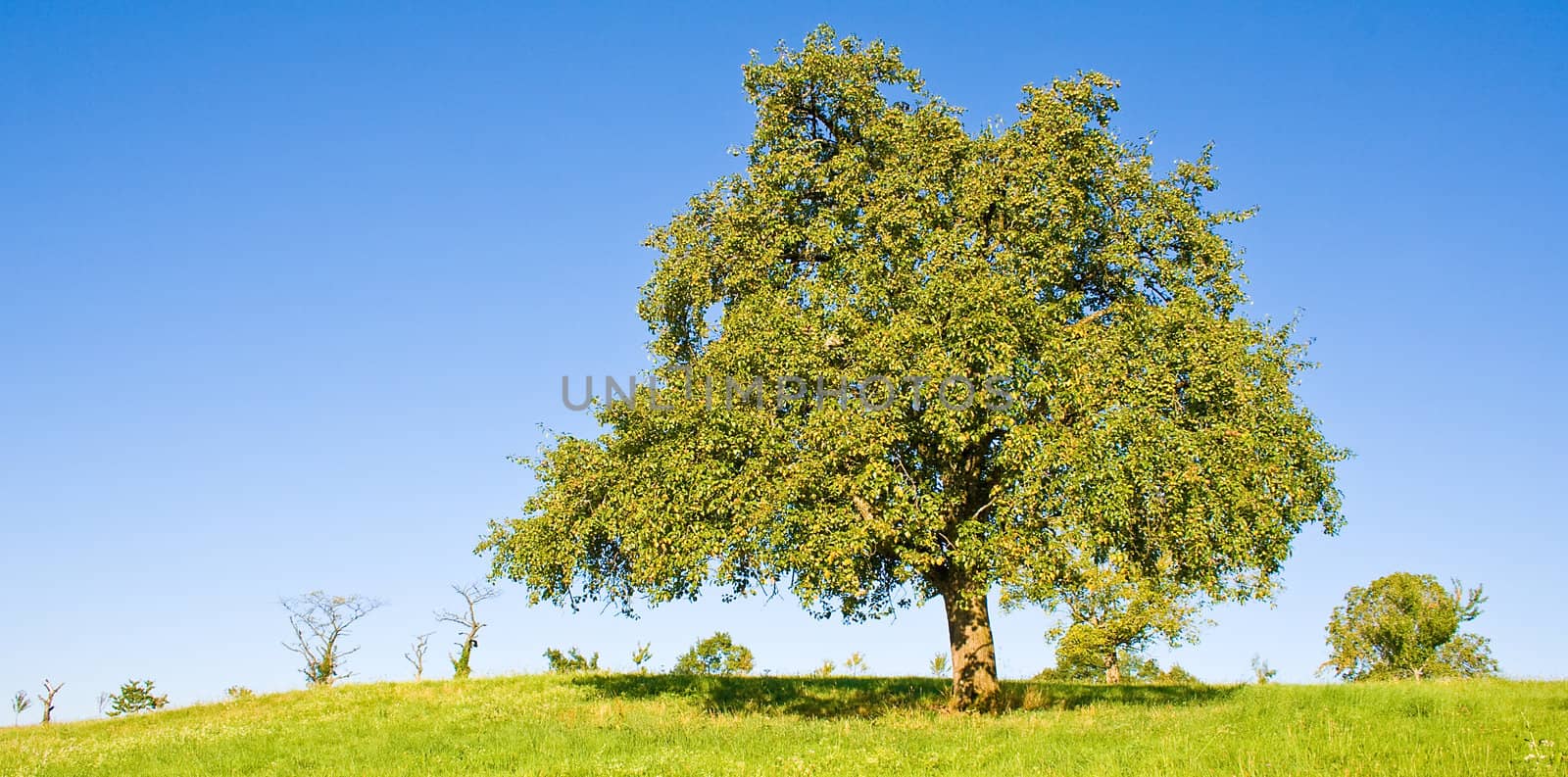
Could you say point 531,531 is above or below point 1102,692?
above

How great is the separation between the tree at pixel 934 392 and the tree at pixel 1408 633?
61248mm

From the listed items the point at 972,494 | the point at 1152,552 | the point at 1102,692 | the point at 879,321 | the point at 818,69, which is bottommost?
the point at 1102,692

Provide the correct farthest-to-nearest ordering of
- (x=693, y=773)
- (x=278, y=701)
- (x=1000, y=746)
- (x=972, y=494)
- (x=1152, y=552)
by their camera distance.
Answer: (x=278, y=701) → (x=972, y=494) → (x=1152, y=552) → (x=1000, y=746) → (x=693, y=773)

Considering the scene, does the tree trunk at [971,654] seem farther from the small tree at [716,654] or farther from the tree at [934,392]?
the small tree at [716,654]

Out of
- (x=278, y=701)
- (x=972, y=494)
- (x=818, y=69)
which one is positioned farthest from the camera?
(x=278, y=701)

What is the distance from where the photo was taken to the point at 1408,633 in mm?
76312

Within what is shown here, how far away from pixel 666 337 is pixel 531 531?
6.89m

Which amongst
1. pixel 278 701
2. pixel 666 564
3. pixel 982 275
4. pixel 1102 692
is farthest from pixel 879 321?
pixel 278 701

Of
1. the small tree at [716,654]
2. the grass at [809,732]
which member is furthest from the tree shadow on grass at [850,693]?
the small tree at [716,654]

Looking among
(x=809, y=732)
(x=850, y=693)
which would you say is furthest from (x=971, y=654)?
(x=809, y=732)

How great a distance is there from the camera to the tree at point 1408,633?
248ft

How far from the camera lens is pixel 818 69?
1204 inches

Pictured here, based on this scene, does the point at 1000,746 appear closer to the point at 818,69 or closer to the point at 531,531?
the point at 531,531

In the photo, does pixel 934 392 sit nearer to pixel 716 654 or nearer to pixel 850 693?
pixel 850 693
